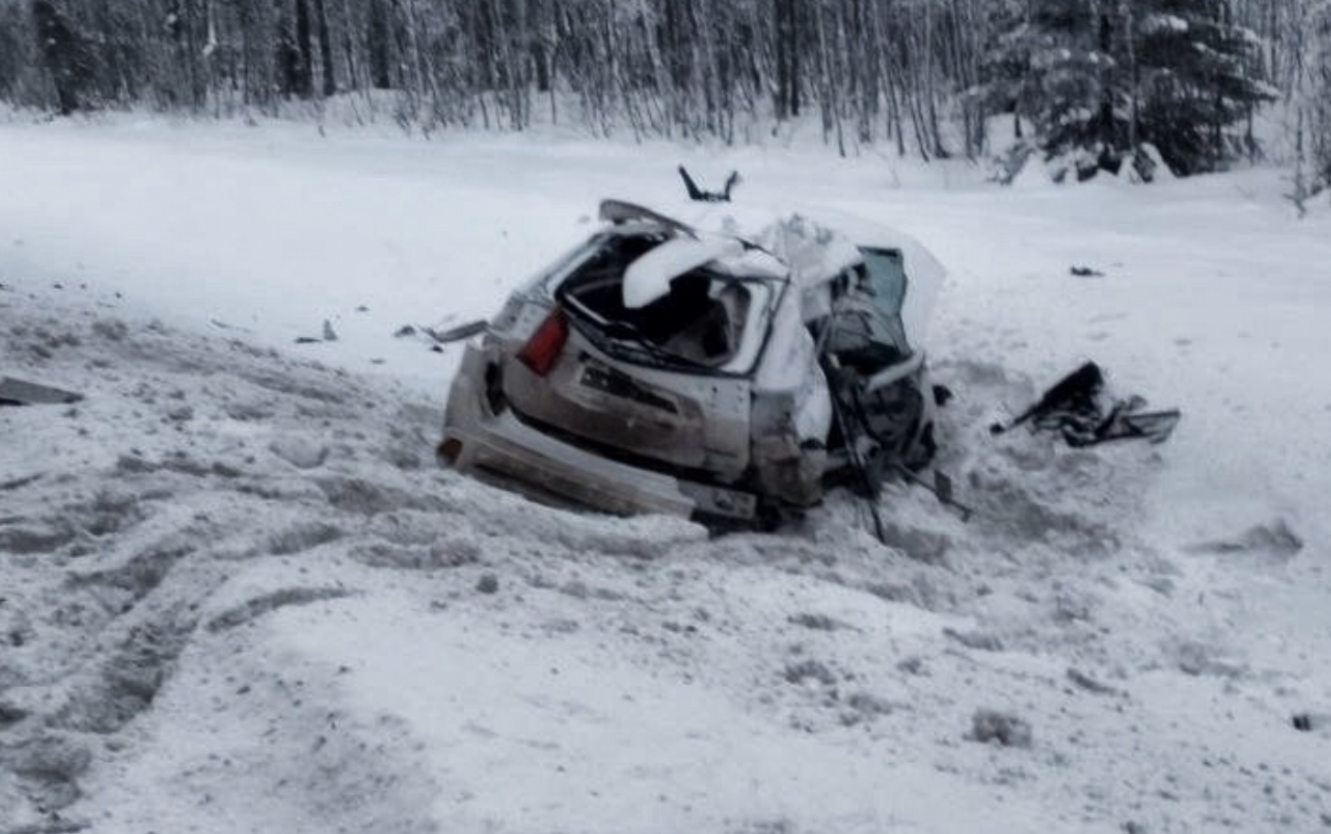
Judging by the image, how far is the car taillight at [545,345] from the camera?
6.95 meters

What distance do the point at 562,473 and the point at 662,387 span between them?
60cm

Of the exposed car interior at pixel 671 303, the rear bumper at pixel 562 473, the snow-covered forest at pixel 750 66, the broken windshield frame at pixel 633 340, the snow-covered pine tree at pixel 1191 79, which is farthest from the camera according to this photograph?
the snow-covered forest at pixel 750 66

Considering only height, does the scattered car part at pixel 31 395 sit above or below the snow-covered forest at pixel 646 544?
above

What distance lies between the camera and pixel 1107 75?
19328 mm

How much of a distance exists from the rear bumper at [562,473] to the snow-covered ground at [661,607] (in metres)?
0.16

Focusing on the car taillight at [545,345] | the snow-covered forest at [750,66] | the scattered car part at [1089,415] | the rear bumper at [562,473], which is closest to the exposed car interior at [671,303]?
the car taillight at [545,345]

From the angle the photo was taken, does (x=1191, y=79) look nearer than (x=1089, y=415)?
No

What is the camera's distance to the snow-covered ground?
3.86m

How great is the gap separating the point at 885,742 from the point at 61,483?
3.69 metres

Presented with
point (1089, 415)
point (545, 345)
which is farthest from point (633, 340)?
point (1089, 415)

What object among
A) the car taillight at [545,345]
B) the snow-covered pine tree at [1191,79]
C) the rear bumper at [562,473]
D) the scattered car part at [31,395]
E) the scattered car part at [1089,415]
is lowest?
the scattered car part at [1089,415]

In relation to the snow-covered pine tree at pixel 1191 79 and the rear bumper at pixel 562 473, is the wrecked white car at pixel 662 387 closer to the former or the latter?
the rear bumper at pixel 562 473

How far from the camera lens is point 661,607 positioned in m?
5.55

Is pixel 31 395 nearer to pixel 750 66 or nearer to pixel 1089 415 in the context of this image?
pixel 1089 415
